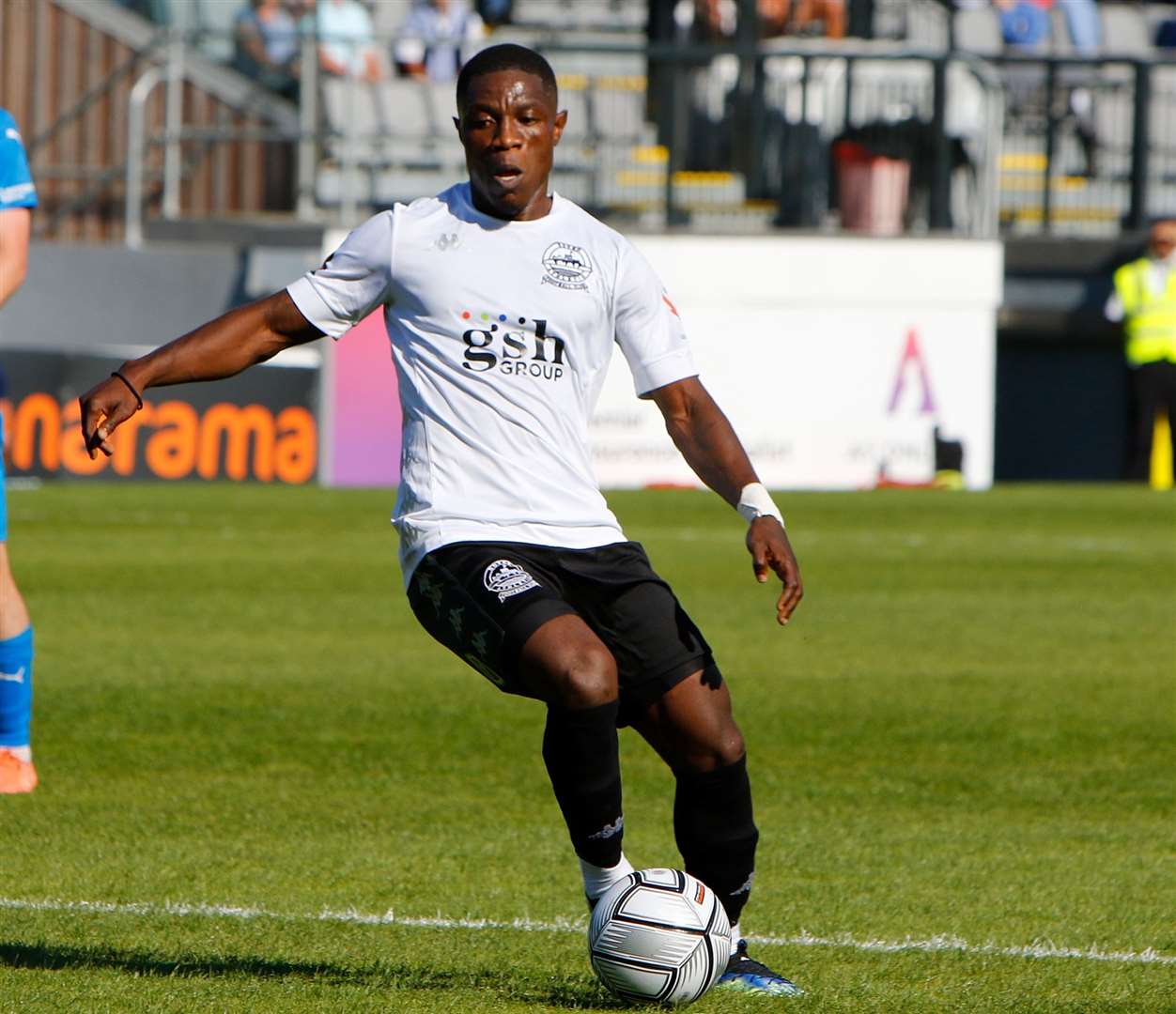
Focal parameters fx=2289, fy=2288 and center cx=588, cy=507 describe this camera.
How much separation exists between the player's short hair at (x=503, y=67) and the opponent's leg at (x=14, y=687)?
2449mm

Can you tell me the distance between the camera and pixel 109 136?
23547 mm

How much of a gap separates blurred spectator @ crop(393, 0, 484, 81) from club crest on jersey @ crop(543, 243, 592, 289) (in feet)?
56.4

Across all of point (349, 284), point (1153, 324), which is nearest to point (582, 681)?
point (349, 284)

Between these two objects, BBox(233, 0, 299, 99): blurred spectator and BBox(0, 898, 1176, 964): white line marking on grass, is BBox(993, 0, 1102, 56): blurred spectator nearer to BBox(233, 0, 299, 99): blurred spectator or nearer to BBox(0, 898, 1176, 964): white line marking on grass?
BBox(233, 0, 299, 99): blurred spectator

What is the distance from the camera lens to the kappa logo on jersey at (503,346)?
187 inches

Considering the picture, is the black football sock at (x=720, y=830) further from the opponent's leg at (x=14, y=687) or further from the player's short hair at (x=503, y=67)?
the opponent's leg at (x=14, y=687)

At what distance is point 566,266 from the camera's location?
4805 millimetres

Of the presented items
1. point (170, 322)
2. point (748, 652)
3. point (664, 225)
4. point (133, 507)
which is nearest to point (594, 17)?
point (664, 225)

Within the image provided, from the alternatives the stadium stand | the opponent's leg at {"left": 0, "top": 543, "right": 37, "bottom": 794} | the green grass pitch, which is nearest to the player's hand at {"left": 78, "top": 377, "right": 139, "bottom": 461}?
the green grass pitch

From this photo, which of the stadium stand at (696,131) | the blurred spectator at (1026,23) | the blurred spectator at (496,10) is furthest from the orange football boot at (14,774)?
the blurred spectator at (1026,23)

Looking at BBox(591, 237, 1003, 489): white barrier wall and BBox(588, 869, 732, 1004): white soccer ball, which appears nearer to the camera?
BBox(588, 869, 732, 1004): white soccer ball

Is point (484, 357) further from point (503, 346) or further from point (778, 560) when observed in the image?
point (778, 560)

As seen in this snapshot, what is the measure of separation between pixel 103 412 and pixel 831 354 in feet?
52.3

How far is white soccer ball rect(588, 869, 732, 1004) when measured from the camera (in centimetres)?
449
